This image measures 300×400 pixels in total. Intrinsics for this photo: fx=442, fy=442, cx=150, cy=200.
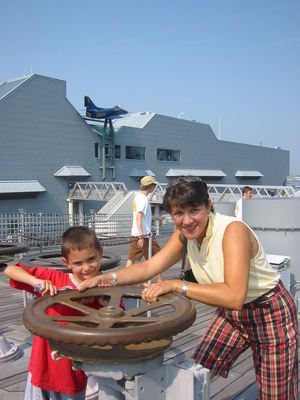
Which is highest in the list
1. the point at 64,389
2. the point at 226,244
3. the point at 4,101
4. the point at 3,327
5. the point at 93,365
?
the point at 4,101

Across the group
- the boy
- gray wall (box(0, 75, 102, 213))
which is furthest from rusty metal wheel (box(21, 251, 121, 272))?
gray wall (box(0, 75, 102, 213))

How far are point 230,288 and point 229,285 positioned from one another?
16 mm

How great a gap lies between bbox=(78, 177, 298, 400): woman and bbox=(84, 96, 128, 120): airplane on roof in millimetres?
36932

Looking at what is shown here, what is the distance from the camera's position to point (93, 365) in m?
1.68

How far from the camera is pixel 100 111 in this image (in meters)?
39.0

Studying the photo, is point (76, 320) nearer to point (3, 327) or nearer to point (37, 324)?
point (37, 324)

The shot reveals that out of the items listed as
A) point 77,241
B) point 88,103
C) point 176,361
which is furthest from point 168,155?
point 176,361

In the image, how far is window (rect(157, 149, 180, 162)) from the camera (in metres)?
45.0

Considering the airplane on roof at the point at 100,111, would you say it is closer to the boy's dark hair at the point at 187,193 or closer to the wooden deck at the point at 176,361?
the wooden deck at the point at 176,361

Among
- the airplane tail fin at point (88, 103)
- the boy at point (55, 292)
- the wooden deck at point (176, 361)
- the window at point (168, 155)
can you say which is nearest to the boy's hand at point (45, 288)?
the boy at point (55, 292)

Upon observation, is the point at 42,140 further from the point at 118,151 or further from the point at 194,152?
the point at 194,152

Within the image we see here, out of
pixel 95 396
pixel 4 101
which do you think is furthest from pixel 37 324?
pixel 4 101

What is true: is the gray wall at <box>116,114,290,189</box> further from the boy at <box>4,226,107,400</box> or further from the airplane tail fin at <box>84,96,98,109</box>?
the boy at <box>4,226,107,400</box>

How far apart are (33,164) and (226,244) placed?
110ft
